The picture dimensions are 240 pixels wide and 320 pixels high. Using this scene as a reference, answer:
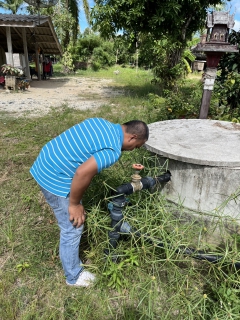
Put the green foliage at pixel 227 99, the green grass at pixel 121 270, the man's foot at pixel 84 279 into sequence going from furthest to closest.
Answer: the green foliage at pixel 227 99
the man's foot at pixel 84 279
the green grass at pixel 121 270

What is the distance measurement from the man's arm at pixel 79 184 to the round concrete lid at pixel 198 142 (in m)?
0.87

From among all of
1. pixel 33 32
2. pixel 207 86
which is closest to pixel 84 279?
pixel 207 86

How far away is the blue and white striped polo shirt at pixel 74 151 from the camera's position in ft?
5.43

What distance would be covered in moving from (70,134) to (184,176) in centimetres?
105

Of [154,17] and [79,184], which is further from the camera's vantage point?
[154,17]

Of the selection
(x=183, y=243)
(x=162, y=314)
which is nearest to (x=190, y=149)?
(x=183, y=243)

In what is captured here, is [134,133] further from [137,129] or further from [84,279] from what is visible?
[84,279]

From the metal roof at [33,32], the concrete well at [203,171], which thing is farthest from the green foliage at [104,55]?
the concrete well at [203,171]

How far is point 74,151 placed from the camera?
170 cm

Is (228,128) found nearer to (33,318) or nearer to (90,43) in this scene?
(33,318)

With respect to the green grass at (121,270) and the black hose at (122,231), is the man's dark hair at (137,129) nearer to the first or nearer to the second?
the black hose at (122,231)

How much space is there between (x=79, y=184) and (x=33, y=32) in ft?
49.9

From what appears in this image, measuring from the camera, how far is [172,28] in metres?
7.74

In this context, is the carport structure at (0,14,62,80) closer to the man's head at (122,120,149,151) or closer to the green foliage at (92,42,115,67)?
the green foliage at (92,42,115,67)
